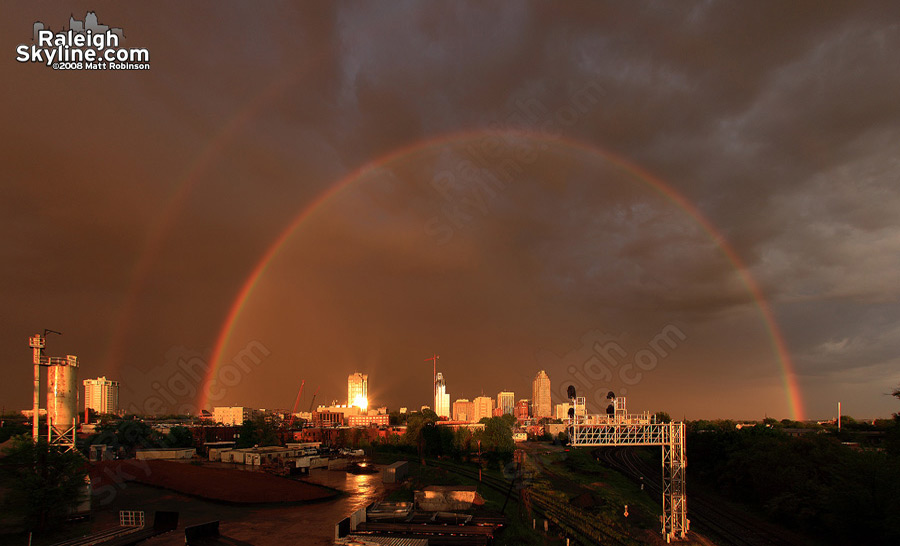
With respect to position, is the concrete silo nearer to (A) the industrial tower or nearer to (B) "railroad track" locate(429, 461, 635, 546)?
(A) the industrial tower

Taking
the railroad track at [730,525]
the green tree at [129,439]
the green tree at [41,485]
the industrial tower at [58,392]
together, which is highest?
the industrial tower at [58,392]

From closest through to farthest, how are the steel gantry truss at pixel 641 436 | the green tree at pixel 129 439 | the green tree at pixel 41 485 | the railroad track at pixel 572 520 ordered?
the green tree at pixel 41 485 → the railroad track at pixel 572 520 → the steel gantry truss at pixel 641 436 → the green tree at pixel 129 439

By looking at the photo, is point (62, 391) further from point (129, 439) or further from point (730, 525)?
point (129, 439)

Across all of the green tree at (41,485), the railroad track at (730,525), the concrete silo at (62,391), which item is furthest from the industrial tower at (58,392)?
the railroad track at (730,525)

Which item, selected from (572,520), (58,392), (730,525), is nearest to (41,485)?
(58,392)

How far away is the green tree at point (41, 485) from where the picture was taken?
1341 inches

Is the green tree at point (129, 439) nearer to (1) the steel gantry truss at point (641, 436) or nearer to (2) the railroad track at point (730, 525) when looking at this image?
(2) the railroad track at point (730, 525)

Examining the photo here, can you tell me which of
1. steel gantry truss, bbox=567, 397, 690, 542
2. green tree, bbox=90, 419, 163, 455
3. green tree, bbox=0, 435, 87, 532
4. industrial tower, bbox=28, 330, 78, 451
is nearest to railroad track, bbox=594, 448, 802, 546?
steel gantry truss, bbox=567, 397, 690, 542

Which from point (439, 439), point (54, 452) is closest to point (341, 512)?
point (54, 452)

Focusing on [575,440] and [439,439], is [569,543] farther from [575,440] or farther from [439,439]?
[439,439]

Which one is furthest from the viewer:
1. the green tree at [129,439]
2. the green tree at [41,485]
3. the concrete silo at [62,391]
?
the green tree at [129,439]

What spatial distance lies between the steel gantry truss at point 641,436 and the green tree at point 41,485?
116 feet

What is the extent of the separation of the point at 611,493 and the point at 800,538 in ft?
65.3

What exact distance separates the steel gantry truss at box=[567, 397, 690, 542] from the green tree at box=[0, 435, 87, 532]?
35.5 m
